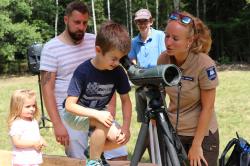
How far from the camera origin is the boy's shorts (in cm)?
233

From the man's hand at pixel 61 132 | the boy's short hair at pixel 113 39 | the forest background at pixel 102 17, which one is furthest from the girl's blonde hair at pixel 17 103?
the forest background at pixel 102 17

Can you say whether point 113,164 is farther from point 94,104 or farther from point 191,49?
point 191,49

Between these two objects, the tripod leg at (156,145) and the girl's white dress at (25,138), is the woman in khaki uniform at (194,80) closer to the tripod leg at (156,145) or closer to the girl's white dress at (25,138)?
the tripod leg at (156,145)

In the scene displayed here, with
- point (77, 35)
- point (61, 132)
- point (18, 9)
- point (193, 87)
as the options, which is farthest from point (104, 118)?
point (18, 9)

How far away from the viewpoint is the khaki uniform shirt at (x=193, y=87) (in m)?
2.36

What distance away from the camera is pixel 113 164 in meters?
2.72

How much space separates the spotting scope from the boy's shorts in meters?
0.46

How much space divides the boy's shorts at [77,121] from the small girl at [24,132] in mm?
464

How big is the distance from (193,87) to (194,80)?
0.12 feet

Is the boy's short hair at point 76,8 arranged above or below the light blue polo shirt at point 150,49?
above

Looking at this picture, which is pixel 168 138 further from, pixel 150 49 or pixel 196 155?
pixel 150 49

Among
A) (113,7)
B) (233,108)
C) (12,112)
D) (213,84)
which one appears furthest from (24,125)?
(113,7)

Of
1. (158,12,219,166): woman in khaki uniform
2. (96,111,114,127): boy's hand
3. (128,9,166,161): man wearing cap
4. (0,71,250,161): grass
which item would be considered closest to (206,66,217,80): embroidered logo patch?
(158,12,219,166): woman in khaki uniform

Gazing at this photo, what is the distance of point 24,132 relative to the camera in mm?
2762
